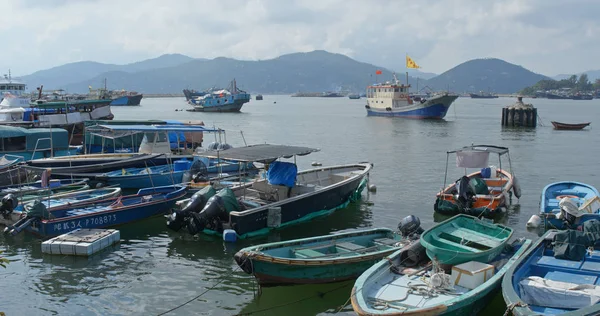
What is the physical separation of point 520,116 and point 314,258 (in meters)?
63.1

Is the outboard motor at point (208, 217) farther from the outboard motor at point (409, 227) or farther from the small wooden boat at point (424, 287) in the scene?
the small wooden boat at point (424, 287)

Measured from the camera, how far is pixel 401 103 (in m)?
86.9

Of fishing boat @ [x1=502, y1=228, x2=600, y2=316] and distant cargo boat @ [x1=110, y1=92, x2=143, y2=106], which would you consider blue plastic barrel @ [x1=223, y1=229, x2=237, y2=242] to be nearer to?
fishing boat @ [x1=502, y1=228, x2=600, y2=316]

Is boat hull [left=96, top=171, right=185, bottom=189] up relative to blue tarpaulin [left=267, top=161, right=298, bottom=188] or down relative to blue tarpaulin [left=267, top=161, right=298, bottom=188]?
down

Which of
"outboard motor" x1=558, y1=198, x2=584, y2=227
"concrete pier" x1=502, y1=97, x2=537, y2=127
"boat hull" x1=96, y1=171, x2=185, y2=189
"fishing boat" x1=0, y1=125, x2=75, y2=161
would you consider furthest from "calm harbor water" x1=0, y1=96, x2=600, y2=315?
"concrete pier" x1=502, y1=97, x2=537, y2=127

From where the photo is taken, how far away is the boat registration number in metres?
18.2

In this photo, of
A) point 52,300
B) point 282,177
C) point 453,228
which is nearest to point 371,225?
point 282,177

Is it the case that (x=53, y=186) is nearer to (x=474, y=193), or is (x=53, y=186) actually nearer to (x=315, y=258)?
(x=315, y=258)

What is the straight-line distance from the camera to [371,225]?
21.5m

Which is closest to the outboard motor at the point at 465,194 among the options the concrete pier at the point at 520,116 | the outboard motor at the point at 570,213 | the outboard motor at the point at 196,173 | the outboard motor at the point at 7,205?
the outboard motor at the point at 570,213

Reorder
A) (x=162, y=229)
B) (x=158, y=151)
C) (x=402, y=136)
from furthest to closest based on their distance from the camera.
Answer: (x=402, y=136)
(x=158, y=151)
(x=162, y=229)

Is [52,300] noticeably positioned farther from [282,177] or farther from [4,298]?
[282,177]

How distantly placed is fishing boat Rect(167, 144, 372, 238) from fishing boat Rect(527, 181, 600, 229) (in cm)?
729

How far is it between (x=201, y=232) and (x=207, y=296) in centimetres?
485
